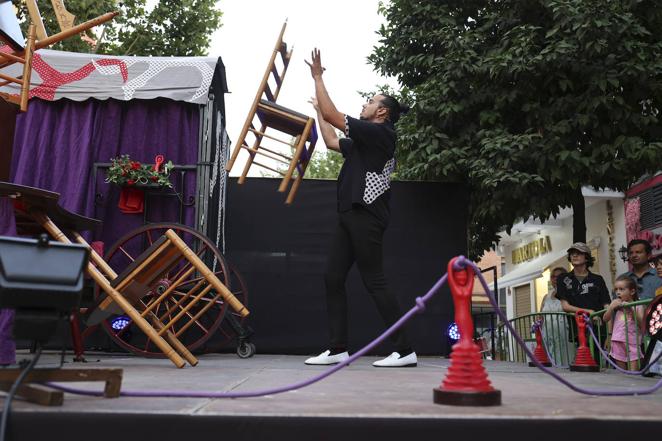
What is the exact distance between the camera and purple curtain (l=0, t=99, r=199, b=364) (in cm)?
531

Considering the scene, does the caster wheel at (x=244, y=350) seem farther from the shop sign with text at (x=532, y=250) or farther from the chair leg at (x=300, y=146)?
the shop sign with text at (x=532, y=250)

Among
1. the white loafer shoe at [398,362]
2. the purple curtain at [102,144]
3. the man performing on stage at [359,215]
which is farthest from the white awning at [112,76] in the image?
the white loafer shoe at [398,362]

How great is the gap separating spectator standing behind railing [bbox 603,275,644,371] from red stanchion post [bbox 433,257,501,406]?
313 cm

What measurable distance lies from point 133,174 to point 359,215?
7.41 ft

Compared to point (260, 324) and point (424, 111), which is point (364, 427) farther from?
point (424, 111)

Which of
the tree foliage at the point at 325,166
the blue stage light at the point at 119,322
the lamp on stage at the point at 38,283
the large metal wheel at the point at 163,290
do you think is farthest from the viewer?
the tree foliage at the point at 325,166

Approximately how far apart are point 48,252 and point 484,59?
6605 mm

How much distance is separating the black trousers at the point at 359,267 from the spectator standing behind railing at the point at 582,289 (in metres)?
2.48

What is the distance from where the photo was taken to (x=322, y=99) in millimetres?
3736

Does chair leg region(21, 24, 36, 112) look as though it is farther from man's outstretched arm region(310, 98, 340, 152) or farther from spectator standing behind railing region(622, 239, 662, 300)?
spectator standing behind railing region(622, 239, 662, 300)

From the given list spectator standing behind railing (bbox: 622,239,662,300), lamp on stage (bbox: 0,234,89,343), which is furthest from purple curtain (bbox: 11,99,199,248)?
spectator standing behind railing (bbox: 622,239,662,300)

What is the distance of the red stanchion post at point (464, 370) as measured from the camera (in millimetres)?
1759

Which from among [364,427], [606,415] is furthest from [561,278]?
[364,427]

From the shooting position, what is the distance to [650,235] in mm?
11398
